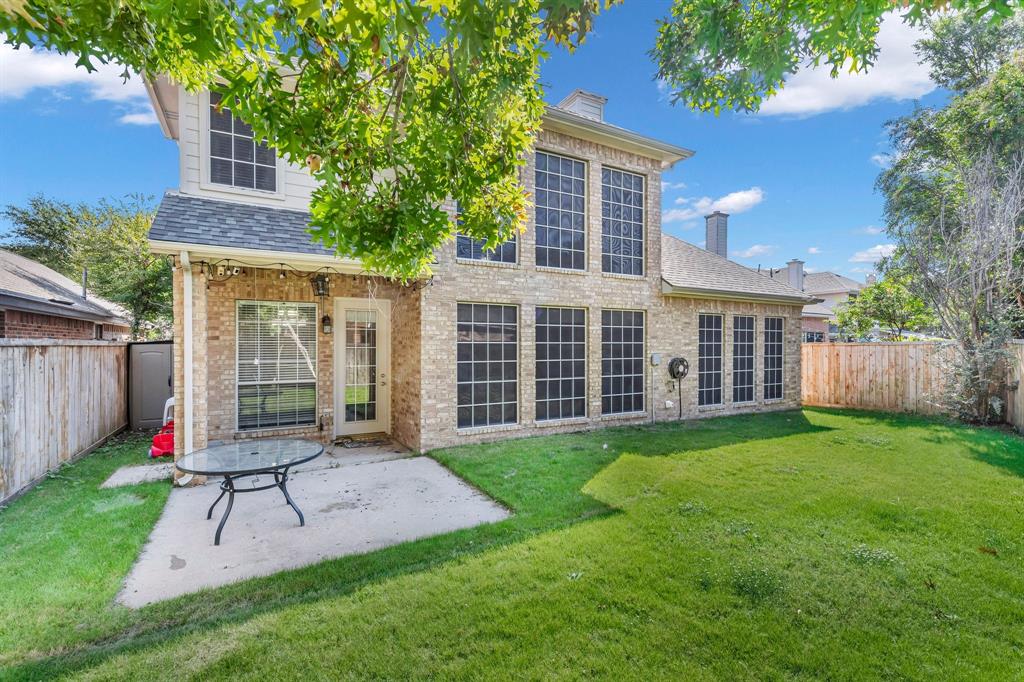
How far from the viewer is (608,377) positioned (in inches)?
380

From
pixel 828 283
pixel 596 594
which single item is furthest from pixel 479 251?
pixel 828 283

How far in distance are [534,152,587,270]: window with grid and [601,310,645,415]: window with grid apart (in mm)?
1598

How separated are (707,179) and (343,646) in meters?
15.2

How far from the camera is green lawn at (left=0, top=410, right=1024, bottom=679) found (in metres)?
2.62

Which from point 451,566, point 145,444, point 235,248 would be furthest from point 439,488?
point 145,444

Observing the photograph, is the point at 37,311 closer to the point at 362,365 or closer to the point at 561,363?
the point at 362,365

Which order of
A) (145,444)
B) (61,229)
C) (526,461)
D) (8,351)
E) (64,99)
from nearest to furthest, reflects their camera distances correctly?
(8,351), (526,461), (145,444), (64,99), (61,229)

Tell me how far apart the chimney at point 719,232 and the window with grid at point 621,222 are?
8.08 metres

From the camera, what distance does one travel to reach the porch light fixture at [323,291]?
24.7ft

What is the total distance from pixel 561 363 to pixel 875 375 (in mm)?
9566

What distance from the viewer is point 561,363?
908 cm

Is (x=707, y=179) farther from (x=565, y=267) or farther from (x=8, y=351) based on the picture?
(x=8, y=351)

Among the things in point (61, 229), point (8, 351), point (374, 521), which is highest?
point (61, 229)

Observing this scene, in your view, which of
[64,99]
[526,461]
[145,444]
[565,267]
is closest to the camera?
[526,461]
